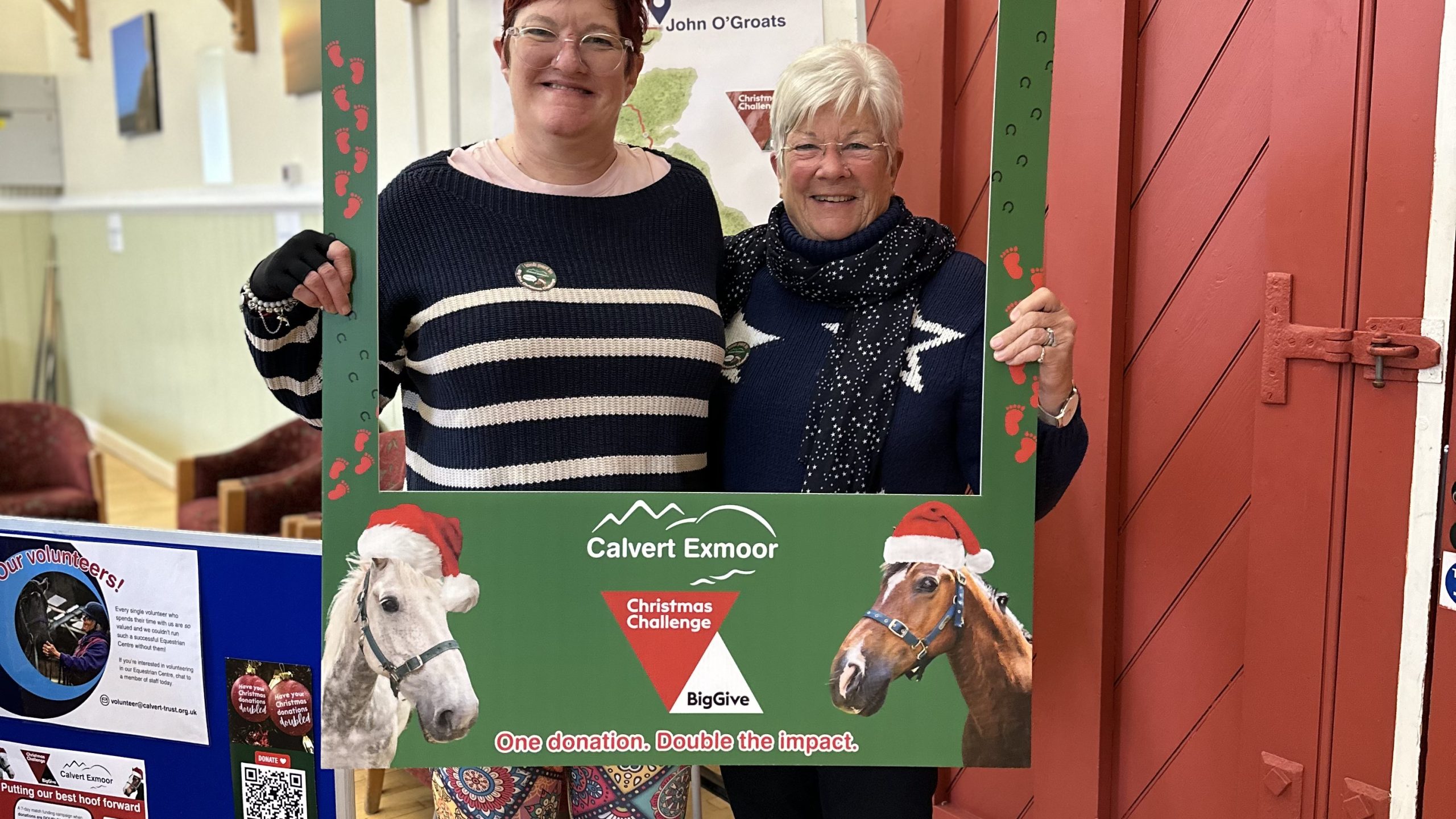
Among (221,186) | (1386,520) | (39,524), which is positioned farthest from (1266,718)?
(221,186)

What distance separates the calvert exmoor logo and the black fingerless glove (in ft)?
1.49

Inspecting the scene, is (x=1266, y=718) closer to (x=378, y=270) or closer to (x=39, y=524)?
(x=378, y=270)

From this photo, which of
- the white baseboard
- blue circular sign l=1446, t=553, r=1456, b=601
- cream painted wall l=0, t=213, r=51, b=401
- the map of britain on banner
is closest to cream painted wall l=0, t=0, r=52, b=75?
cream painted wall l=0, t=213, r=51, b=401

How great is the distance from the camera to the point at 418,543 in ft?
4.21

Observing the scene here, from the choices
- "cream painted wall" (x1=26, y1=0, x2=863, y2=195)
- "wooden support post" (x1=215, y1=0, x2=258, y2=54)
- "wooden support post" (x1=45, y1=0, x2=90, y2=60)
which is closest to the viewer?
"cream painted wall" (x1=26, y1=0, x2=863, y2=195)

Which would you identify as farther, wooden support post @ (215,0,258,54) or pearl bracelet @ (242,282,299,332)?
wooden support post @ (215,0,258,54)

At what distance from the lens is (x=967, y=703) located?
1304 millimetres

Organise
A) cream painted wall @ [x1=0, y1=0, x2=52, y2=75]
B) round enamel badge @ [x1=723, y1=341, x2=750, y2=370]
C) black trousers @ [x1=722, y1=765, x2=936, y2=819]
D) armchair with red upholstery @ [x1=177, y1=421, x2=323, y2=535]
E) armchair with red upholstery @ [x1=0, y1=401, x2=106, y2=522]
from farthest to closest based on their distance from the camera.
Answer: cream painted wall @ [x1=0, y1=0, x2=52, y2=75], armchair with red upholstery @ [x1=0, y1=401, x2=106, y2=522], armchair with red upholstery @ [x1=177, y1=421, x2=323, y2=535], black trousers @ [x1=722, y1=765, x2=936, y2=819], round enamel badge @ [x1=723, y1=341, x2=750, y2=370]

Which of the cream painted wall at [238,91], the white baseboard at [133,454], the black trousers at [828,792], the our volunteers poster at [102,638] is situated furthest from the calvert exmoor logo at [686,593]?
the white baseboard at [133,454]

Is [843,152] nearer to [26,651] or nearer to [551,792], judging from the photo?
[551,792]

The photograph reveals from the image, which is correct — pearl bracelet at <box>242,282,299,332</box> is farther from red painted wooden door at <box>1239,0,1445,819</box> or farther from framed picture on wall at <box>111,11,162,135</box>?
framed picture on wall at <box>111,11,162,135</box>

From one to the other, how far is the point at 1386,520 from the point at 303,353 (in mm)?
1561

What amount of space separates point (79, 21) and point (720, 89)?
6.67 meters

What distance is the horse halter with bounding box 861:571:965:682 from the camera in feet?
4.24
